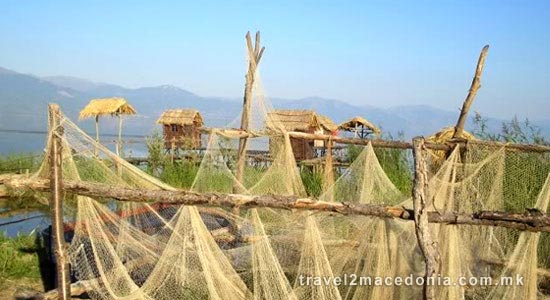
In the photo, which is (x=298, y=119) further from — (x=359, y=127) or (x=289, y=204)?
(x=289, y=204)

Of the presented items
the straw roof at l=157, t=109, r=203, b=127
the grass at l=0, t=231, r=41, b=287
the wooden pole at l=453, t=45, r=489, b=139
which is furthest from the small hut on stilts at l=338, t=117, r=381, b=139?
the grass at l=0, t=231, r=41, b=287

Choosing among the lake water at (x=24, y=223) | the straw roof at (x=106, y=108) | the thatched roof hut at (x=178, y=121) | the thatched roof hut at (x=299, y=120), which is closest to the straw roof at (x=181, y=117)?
the thatched roof hut at (x=178, y=121)

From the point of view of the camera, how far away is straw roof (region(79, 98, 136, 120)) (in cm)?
1352

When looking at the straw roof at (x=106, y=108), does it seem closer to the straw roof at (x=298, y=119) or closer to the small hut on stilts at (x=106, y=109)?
the small hut on stilts at (x=106, y=109)

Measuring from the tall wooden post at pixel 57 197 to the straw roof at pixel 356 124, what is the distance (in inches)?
448

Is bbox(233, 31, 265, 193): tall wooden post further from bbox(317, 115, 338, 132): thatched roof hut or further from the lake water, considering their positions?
bbox(317, 115, 338, 132): thatched roof hut

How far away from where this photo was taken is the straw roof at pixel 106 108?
13523 mm

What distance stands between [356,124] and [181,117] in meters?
5.97

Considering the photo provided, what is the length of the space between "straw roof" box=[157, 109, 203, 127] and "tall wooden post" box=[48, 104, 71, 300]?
12.6 meters

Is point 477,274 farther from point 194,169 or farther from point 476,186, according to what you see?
point 194,169

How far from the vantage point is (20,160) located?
1073cm

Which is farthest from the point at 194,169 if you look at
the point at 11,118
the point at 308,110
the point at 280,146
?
the point at 11,118

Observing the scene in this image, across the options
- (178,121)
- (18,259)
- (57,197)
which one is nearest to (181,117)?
(178,121)

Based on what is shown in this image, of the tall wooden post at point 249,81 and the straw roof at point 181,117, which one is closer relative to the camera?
the tall wooden post at point 249,81
